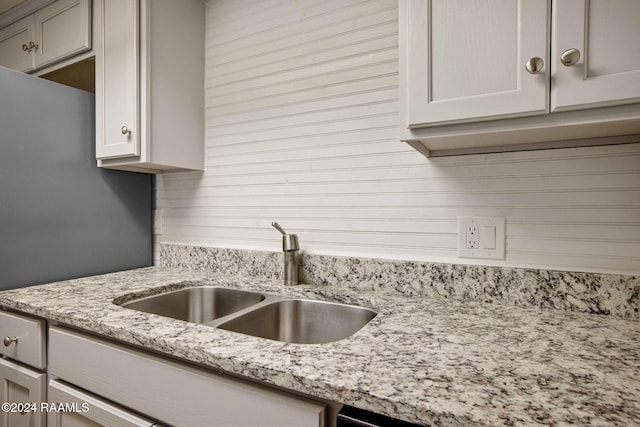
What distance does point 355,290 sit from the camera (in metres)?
1.21

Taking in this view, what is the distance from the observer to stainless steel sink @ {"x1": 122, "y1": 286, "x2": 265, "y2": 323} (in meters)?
1.30

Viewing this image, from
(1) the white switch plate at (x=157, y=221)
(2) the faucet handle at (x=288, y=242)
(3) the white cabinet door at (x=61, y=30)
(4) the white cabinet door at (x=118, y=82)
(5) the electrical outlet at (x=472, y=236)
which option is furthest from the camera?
(1) the white switch plate at (x=157, y=221)

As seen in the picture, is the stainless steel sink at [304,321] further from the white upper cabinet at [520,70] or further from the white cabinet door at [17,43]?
the white cabinet door at [17,43]

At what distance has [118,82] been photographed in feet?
4.66

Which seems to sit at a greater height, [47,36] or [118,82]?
[47,36]

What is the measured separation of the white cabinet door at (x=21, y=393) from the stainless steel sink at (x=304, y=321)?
2.26 feet

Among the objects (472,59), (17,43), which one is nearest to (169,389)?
(472,59)

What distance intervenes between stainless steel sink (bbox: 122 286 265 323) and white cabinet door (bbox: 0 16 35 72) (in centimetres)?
149

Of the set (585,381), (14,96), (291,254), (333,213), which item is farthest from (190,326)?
(14,96)

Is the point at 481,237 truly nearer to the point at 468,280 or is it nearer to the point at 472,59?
the point at 468,280

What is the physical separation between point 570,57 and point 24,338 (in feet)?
5.69

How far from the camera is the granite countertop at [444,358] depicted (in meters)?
0.50

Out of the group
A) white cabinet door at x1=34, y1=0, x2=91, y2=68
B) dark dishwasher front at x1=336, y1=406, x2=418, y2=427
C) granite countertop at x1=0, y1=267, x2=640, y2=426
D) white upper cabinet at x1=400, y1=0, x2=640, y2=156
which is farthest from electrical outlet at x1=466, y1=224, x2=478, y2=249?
white cabinet door at x1=34, y1=0, x2=91, y2=68

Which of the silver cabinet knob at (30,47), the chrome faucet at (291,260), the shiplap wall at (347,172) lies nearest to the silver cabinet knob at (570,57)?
the shiplap wall at (347,172)
